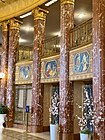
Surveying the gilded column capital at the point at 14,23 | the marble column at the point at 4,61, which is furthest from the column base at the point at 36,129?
the gilded column capital at the point at 14,23

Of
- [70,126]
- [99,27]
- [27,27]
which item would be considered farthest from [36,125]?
[27,27]

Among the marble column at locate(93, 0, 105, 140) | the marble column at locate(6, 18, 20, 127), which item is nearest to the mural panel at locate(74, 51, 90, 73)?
A: the marble column at locate(93, 0, 105, 140)

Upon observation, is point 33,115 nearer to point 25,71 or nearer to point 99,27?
point 25,71

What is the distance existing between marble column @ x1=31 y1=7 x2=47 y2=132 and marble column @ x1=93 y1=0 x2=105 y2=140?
4605mm

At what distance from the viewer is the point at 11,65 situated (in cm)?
1381

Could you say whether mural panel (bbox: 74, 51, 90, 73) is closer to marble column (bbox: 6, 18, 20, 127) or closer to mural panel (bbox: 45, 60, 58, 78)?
mural panel (bbox: 45, 60, 58, 78)

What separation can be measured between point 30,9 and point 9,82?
398cm

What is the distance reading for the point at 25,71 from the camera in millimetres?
13445

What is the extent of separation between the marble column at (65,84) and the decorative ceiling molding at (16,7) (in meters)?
2.02

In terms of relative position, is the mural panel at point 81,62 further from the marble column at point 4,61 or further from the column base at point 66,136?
the marble column at point 4,61

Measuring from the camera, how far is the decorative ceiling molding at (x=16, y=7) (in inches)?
491

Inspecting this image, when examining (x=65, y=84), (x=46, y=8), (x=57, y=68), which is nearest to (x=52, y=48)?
(x=46, y=8)

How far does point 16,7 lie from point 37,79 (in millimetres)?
4309

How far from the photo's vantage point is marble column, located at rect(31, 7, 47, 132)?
1181 centimetres
